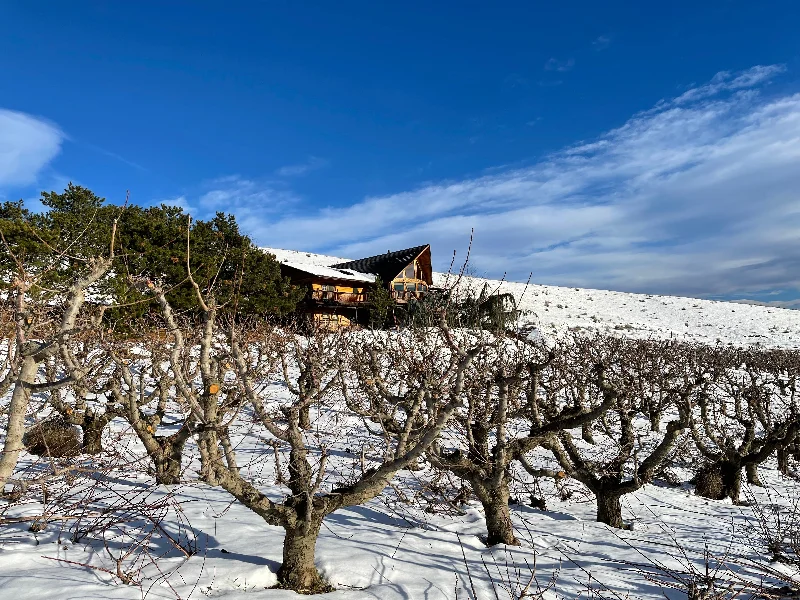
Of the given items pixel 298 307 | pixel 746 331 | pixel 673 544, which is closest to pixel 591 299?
pixel 746 331

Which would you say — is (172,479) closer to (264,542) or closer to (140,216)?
(264,542)

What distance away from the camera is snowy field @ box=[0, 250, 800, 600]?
4953mm

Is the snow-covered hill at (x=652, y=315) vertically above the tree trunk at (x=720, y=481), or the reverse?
the snow-covered hill at (x=652, y=315)

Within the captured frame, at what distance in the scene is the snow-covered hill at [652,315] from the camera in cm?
4547

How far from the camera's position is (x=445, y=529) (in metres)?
7.55

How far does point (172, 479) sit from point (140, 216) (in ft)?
63.0

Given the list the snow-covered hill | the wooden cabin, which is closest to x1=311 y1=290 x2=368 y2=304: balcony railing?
the wooden cabin

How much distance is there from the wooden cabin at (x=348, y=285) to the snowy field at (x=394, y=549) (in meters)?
21.3

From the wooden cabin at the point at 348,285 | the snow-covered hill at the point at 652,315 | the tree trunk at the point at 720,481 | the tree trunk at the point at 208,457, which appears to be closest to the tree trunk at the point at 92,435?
the tree trunk at the point at 208,457

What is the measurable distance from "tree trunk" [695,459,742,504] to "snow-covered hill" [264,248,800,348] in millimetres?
26272

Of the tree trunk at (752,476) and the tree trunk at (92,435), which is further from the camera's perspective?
the tree trunk at (752,476)

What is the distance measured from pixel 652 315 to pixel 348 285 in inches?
1545

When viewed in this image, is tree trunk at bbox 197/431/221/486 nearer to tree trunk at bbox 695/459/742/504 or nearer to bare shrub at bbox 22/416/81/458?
bare shrub at bbox 22/416/81/458

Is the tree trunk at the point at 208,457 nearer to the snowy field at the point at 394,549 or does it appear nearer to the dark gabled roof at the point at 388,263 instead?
the snowy field at the point at 394,549
